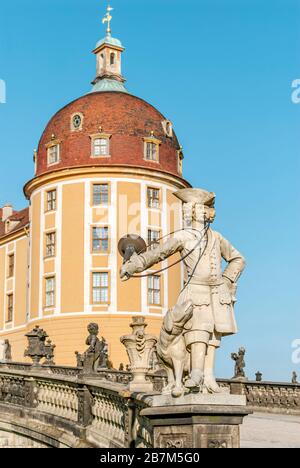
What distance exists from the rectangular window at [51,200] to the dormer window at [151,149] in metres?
5.20

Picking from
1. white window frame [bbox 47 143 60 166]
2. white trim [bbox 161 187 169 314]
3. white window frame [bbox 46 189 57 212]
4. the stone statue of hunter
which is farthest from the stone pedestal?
white window frame [bbox 47 143 60 166]

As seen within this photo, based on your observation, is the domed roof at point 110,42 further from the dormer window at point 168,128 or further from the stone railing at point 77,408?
the stone railing at point 77,408

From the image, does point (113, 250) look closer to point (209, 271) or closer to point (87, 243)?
point (87, 243)

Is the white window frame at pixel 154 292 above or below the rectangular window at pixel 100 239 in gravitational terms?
below

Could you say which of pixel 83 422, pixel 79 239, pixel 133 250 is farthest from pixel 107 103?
pixel 133 250

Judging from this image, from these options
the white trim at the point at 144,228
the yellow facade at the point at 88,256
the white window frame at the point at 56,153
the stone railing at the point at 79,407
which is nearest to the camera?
the stone railing at the point at 79,407

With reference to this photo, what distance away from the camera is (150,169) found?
39156mm

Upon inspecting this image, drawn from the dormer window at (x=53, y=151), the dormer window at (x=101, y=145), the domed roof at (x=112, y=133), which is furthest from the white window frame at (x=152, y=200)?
the dormer window at (x=53, y=151)

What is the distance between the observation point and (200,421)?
7250 mm

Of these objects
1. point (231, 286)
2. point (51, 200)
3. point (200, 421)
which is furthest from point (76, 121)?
point (200, 421)

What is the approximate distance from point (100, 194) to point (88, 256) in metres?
3.24

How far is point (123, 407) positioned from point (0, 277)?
37.3 meters

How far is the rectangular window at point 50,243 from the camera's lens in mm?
39312
